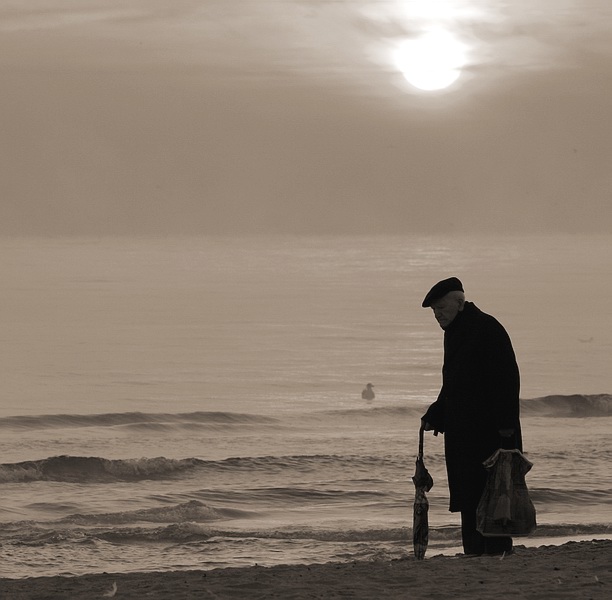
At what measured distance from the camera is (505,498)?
22.4 feet

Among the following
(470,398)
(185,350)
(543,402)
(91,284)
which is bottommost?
(470,398)

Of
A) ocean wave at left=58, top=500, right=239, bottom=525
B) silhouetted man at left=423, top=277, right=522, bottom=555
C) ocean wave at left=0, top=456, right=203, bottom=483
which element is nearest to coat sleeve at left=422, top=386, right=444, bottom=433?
silhouetted man at left=423, top=277, right=522, bottom=555

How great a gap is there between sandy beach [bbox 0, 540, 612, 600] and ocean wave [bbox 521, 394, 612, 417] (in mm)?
16508

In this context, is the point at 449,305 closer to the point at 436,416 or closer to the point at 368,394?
the point at 436,416

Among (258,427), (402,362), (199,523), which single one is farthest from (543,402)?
(199,523)

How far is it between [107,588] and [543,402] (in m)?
19.0

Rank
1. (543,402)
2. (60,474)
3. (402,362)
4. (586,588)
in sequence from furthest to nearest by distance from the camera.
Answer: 1. (402,362)
2. (543,402)
3. (60,474)
4. (586,588)

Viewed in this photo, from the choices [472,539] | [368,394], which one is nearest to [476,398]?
[472,539]

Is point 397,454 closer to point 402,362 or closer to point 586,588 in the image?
point 586,588

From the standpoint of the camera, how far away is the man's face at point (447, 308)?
708 cm

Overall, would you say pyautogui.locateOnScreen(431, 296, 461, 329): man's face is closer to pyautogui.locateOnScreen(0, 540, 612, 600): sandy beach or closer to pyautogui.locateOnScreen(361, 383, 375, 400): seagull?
pyautogui.locateOnScreen(0, 540, 612, 600): sandy beach

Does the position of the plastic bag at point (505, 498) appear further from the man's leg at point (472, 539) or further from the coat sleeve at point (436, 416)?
the coat sleeve at point (436, 416)

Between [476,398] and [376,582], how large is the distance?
1.18 meters

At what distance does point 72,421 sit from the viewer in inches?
890
